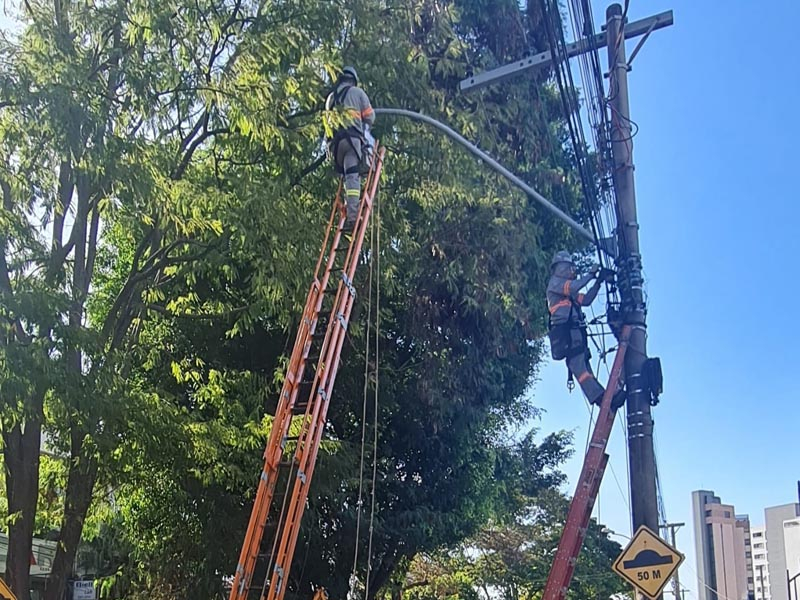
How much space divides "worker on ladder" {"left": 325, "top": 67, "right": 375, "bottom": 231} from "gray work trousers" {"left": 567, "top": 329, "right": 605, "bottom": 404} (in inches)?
120

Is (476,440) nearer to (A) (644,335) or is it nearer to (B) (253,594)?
(A) (644,335)

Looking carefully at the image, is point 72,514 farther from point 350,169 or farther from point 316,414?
point 350,169

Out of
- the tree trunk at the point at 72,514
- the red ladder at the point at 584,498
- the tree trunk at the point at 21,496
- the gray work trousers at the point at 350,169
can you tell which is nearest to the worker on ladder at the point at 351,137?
the gray work trousers at the point at 350,169

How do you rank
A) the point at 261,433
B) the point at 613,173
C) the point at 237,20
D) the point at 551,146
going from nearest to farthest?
the point at 237,20 < the point at 613,173 < the point at 261,433 < the point at 551,146

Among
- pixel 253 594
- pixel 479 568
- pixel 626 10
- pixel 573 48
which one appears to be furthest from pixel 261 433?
pixel 479 568

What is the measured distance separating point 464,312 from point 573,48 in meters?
6.05

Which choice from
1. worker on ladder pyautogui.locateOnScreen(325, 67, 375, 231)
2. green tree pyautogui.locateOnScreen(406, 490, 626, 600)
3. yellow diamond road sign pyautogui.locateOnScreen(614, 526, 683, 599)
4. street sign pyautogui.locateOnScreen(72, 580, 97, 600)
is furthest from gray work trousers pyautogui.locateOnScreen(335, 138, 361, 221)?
green tree pyautogui.locateOnScreen(406, 490, 626, 600)

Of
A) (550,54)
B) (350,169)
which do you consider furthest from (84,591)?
(550,54)

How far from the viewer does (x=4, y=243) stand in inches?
335

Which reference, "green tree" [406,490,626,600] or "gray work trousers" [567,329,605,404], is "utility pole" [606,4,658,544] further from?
"green tree" [406,490,626,600]

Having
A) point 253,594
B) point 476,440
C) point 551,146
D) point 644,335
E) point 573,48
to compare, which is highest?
point 551,146

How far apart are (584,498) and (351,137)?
422cm

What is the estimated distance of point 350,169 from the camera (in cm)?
875

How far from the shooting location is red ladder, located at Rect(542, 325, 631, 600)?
28.6ft
